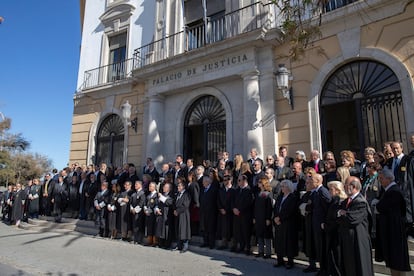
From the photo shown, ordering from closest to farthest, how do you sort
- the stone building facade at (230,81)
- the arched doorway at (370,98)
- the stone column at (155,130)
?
the arched doorway at (370,98), the stone building facade at (230,81), the stone column at (155,130)

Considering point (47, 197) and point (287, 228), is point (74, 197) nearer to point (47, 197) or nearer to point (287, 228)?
point (47, 197)

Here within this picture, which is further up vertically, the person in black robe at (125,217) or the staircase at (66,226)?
the person in black robe at (125,217)

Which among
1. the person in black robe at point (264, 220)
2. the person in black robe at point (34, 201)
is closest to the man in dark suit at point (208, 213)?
the person in black robe at point (264, 220)

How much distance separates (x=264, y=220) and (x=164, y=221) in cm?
266

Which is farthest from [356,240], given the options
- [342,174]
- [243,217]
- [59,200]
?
[59,200]

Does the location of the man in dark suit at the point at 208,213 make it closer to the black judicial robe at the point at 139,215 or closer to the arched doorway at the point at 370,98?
the black judicial robe at the point at 139,215

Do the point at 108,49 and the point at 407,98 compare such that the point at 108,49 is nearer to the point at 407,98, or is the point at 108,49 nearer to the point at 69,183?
the point at 69,183

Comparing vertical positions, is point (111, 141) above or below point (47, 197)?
above

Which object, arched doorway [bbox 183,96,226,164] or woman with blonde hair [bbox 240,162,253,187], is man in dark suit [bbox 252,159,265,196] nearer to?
woman with blonde hair [bbox 240,162,253,187]

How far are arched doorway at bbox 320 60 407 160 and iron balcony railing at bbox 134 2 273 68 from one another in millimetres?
3076

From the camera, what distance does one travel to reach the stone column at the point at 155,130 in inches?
460

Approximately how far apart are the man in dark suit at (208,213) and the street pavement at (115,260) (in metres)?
0.30

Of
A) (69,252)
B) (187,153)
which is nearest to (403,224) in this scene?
(69,252)

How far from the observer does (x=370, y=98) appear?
8.04m
